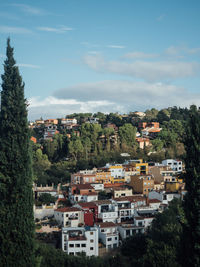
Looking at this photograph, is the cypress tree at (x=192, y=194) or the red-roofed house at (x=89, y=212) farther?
the red-roofed house at (x=89, y=212)

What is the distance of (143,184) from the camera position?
31719 mm

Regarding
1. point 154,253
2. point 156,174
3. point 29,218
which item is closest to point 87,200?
point 156,174

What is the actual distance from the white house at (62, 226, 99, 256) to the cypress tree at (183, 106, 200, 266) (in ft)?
42.1

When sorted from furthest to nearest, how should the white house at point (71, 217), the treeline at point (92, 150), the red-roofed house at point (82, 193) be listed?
the treeline at point (92, 150) < the red-roofed house at point (82, 193) < the white house at point (71, 217)

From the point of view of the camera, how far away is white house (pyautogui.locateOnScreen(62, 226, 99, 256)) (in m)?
20.3

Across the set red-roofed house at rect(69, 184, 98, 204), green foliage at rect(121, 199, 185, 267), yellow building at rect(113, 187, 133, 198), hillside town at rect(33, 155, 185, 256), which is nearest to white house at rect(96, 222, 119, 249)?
hillside town at rect(33, 155, 185, 256)

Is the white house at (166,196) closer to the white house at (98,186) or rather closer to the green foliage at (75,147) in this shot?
the white house at (98,186)

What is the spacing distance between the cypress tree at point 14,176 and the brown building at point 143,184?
23.9 metres

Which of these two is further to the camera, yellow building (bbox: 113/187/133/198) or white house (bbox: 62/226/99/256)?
yellow building (bbox: 113/187/133/198)

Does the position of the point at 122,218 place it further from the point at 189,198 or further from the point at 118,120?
the point at 118,120

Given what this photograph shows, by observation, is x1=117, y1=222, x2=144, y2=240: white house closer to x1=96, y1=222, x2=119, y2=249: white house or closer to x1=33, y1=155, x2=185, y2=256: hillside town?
x1=33, y1=155, x2=185, y2=256: hillside town

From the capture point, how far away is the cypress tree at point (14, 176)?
8.34 meters

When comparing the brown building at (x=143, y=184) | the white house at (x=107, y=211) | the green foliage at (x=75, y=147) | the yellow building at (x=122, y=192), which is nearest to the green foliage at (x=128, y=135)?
the green foliage at (x=75, y=147)

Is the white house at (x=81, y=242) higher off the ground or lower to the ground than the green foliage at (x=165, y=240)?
lower
